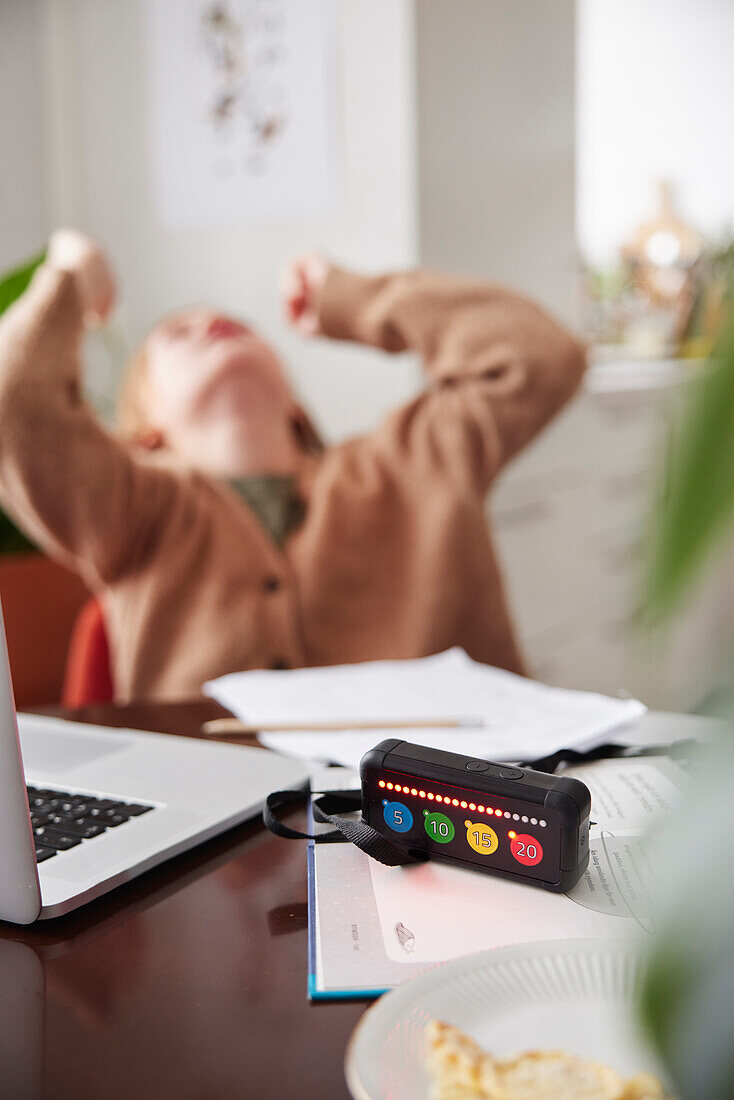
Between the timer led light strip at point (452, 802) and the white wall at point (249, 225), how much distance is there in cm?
122

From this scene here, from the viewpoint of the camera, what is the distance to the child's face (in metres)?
1.32

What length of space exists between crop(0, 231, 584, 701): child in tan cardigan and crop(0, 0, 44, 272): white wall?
686mm

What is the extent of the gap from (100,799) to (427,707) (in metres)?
0.30

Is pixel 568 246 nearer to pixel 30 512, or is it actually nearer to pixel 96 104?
pixel 96 104

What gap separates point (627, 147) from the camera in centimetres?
276

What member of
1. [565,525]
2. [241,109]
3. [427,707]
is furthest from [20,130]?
[427,707]

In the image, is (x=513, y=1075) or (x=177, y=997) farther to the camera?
(x=177, y=997)

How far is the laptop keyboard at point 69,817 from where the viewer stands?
1.69ft

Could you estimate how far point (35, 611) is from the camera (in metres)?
1.72

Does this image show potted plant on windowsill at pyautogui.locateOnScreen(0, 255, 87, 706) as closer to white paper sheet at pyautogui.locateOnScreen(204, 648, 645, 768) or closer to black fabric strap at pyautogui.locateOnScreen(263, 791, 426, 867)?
white paper sheet at pyautogui.locateOnScreen(204, 648, 645, 768)

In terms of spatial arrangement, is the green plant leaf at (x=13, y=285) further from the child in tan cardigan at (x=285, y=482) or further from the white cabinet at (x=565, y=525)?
the white cabinet at (x=565, y=525)

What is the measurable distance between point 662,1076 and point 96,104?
2.09 meters

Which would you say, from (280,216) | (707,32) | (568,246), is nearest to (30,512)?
(280,216)

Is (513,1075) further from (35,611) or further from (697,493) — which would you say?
(35,611)
